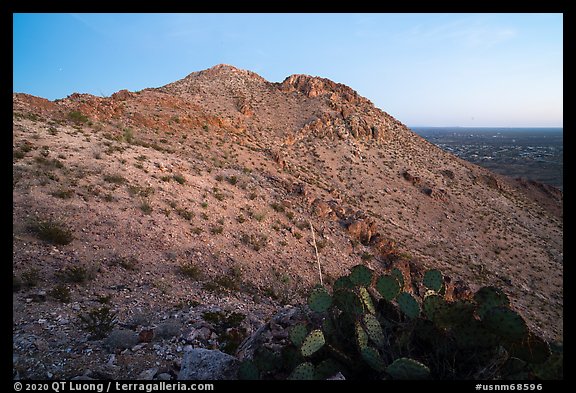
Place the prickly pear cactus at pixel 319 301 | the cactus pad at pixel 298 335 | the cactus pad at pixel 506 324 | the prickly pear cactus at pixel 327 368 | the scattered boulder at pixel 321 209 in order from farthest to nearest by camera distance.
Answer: the scattered boulder at pixel 321 209, the prickly pear cactus at pixel 319 301, the cactus pad at pixel 298 335, the prickly pear cactus at pixel 327 368, the cactus pad at pixel 506 324

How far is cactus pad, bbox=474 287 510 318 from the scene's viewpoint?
339 centimetres

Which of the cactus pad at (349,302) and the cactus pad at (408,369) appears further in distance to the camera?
the cactus pad at (349,302)

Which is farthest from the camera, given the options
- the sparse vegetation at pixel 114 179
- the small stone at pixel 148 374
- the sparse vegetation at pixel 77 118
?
the sparse vegetation at pixel 77 118

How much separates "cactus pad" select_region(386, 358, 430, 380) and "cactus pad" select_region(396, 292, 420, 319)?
3.33 feet

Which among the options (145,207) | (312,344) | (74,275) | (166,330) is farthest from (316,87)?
(312,344)

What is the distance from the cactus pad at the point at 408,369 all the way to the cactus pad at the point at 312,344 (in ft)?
2.56

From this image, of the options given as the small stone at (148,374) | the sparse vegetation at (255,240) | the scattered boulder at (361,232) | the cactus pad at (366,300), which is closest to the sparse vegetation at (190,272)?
the sparse vegetation at (255,240)

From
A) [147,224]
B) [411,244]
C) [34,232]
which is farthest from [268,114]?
[34,232]

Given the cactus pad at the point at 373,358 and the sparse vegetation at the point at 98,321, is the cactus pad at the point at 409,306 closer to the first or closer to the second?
the cactus pad at the point at 373,358

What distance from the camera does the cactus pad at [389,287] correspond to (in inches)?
159

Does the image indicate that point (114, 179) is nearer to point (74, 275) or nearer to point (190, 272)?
point (190, 272)

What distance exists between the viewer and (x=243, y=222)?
40.9 feet
